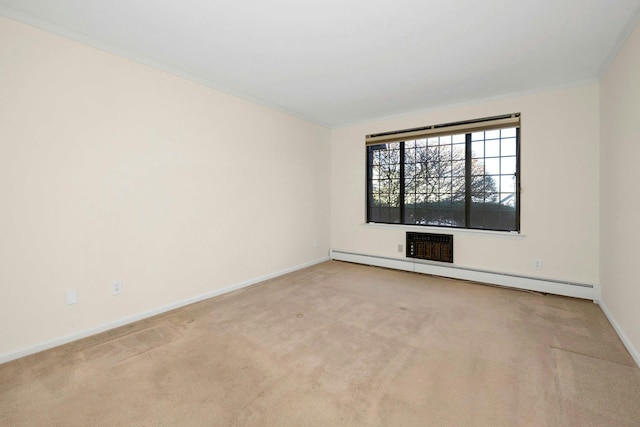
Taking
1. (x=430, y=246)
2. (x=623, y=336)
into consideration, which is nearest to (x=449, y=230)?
(x=430, y=246)

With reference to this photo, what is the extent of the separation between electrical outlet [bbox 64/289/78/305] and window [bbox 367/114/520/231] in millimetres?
4106

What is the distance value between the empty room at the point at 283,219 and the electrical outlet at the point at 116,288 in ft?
0.04

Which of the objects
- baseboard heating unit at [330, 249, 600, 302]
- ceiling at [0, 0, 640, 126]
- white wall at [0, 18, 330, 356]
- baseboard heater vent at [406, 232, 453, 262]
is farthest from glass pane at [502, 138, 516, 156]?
white wall at [0, 18, 330, 356]

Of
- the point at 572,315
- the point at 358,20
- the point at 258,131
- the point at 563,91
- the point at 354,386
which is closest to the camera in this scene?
the point at 354,386

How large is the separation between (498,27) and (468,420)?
2.77 m

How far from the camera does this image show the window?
390cm

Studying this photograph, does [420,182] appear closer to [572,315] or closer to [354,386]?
[572,315]

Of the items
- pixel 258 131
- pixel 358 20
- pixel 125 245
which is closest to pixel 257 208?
pixel 258 131

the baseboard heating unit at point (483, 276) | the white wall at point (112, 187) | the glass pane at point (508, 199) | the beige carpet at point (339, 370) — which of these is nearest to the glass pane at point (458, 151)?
the glass pane at point (508, 199)

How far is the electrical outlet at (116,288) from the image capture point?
2674mm

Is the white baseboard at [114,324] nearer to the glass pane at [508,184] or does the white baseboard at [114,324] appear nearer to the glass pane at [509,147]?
the glass pane at [508,184]

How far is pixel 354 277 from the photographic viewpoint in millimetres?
4352

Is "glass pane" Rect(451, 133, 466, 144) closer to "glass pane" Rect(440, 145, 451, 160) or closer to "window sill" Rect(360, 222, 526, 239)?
"glass pane" Rect(440, 145, 451, 160)

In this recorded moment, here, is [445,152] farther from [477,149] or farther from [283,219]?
[283,219]
